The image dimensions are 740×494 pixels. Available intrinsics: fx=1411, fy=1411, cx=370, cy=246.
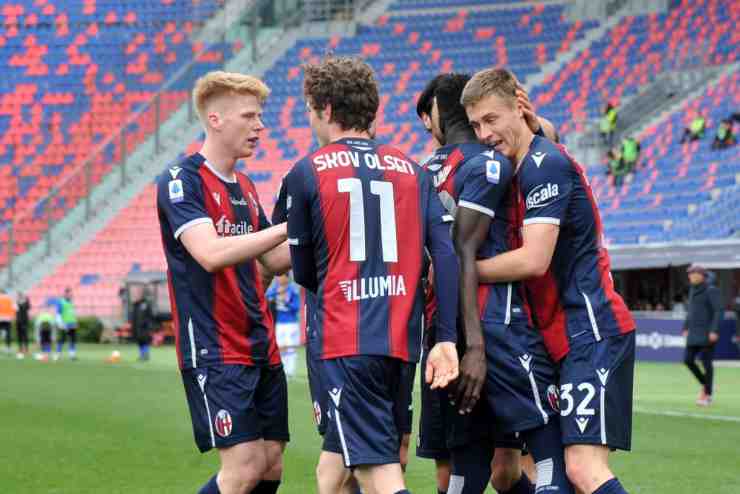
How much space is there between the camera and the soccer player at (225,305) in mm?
6500

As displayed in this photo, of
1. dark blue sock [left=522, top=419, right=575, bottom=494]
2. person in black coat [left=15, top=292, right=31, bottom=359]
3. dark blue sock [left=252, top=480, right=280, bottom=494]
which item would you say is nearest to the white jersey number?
dark blue sock [left=522, top=419, right=575, bottom=494]

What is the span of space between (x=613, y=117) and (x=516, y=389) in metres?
29.9

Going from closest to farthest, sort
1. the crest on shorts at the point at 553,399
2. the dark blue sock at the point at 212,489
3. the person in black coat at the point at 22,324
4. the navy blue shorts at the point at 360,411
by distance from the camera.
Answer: the navy blue shorts at the point at 360,411 < the crest on shorts at the point at 553,399 < the dark blue sock at the point at 212,489 < the person in black coat at the point at 22,324

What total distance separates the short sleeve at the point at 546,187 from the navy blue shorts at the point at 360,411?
93 centimetres

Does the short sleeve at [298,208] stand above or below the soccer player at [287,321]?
above

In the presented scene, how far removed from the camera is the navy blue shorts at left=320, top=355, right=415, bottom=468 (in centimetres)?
555

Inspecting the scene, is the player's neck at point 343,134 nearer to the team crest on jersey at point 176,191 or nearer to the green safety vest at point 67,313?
the team crest on jersey at point 176,191

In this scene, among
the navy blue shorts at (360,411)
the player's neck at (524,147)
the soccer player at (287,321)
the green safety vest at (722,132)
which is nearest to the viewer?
the navy blue shorts at (360,411)

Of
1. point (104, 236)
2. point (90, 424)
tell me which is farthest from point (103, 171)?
point (90, 424)

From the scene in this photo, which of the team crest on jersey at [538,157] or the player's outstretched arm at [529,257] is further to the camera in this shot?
the team crest on jersey at [538,157]

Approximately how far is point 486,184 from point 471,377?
0.82 metres

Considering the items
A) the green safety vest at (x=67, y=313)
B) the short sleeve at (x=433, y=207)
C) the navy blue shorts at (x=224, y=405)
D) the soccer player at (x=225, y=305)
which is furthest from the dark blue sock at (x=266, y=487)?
the green safety vest at (x=67, y=313)

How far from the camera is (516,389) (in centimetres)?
600

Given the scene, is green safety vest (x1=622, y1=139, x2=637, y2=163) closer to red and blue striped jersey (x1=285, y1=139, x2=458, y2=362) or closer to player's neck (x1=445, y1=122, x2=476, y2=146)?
player's neck (x1=445, y1=122, x2=476, y2=146)
